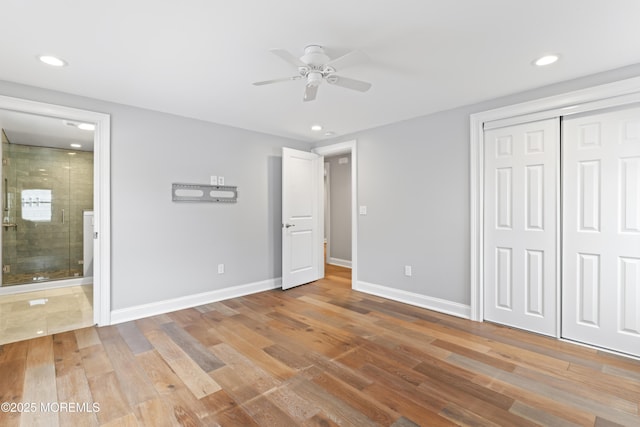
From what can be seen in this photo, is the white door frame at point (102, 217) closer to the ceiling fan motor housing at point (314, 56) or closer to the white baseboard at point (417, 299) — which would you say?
the ceiling fan motor housing at point (314, 56)

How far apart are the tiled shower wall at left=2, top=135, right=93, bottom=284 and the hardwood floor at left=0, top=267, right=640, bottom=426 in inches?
114

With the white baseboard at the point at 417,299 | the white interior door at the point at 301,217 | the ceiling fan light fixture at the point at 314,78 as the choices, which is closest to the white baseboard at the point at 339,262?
the white interior door at the point at 301,217

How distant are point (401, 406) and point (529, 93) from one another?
2.96 metres

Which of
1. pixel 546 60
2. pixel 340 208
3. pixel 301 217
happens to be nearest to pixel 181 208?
pixel 301 217

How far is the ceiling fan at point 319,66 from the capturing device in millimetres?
2055

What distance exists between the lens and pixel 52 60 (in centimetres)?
232

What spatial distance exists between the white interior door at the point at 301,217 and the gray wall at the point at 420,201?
872 millimetres

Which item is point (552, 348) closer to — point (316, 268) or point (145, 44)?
point (316, 268)

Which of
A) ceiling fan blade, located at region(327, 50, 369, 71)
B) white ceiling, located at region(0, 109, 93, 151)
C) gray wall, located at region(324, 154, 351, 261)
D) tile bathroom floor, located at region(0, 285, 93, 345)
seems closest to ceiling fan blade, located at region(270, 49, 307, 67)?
ceiling fan blade, located at region(327, 50, 369, 71)

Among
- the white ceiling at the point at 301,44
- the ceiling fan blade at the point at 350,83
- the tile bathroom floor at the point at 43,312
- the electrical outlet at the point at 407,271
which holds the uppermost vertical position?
the white ceiling at the point at 301,44

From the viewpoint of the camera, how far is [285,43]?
209 centimetres

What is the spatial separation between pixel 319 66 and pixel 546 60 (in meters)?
1.74

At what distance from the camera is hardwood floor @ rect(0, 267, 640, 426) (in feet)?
5.93

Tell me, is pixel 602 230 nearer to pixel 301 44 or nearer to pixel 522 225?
pixel 522 225
